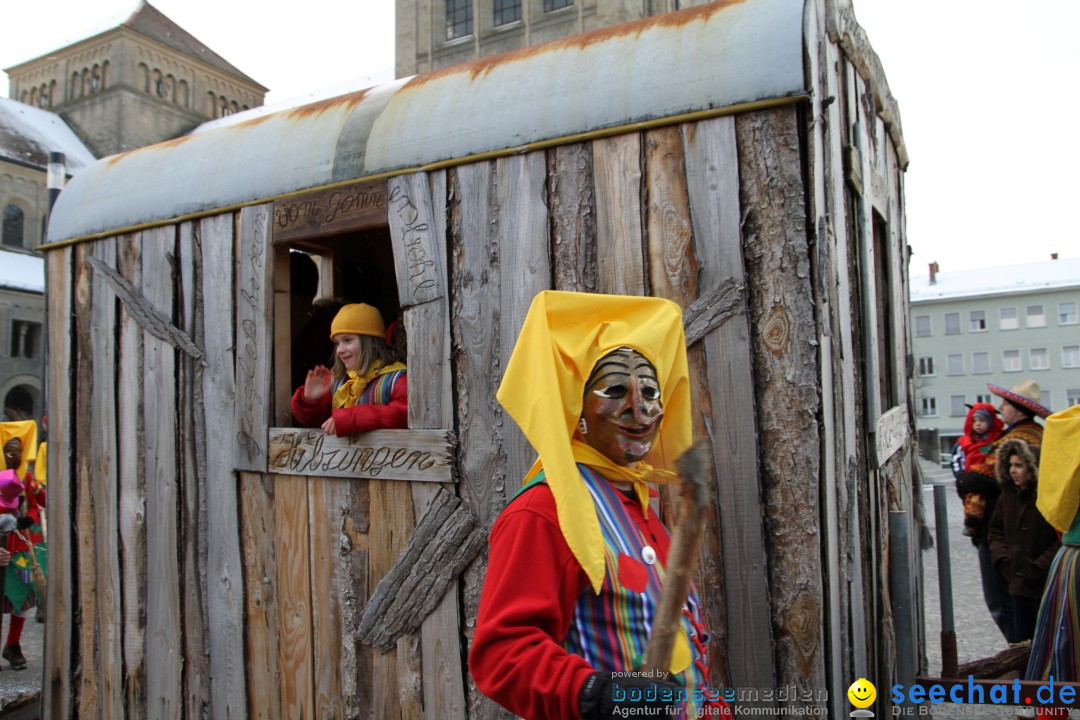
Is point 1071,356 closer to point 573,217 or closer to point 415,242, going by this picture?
point 573,217

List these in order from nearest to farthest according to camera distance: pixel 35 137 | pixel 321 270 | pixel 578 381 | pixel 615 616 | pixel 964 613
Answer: pixel 615 616
pixel 578 381
pixel 321 270
pixel 964 613
pixel 35 137

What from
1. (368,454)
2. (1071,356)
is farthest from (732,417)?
(1071,356)

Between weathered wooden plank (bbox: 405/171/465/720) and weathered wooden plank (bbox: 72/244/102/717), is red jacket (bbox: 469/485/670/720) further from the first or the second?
weathered wooden plank (bbox: 72/244/102/717)

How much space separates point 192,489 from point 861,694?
3059 mm

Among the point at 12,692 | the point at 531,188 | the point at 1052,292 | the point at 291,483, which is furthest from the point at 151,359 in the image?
the point at 1052,292

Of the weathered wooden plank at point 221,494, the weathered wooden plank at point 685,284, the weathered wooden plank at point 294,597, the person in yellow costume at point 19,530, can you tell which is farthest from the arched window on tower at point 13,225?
the weathered wooden plank at point 685,284

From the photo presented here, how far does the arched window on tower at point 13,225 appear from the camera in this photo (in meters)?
32.9

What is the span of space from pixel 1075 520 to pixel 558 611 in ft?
11.7

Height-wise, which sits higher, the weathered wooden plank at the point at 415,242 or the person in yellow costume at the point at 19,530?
the weathered wooden plank at the point at 415,242

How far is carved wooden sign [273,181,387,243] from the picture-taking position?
3596 mm

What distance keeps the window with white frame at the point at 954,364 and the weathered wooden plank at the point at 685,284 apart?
50.5m

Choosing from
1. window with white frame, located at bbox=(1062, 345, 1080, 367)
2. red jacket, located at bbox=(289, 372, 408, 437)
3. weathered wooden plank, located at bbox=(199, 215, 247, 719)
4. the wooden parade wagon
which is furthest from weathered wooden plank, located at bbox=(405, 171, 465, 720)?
window with white frame, located at bbox=(1062, 345, 1080, 367)

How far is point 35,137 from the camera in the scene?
3625cm

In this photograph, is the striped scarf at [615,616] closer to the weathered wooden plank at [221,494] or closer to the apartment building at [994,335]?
the weathered wooden plank at [221,494]
